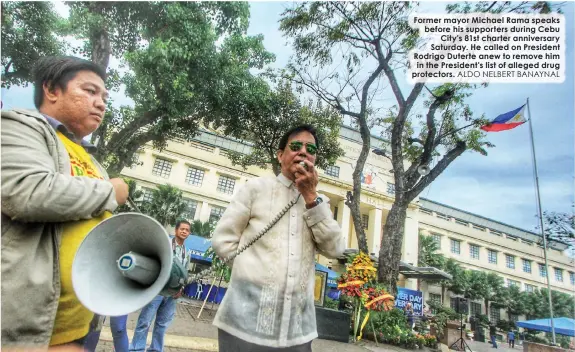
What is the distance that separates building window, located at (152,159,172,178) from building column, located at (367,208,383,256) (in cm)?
1927

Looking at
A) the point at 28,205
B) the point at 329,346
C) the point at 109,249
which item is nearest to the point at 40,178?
the point at 28,205

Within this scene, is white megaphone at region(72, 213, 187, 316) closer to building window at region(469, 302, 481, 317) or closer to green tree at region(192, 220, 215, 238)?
green tree at region(192, 220, 215, 238)

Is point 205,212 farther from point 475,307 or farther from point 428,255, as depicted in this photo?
point 475,307

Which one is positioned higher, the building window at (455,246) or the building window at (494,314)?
the building window at (455,246)

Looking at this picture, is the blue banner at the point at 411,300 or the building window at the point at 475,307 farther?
the building window at the point at 475,307

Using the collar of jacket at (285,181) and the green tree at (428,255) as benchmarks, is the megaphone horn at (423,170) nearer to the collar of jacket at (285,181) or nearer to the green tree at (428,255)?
the collar of jacket at (285,181)

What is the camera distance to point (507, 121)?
10.6 meters

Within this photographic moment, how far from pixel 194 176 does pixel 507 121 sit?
22574 millimetres

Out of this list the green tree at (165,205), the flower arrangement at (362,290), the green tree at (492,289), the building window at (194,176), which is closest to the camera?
the flower arrangement at (362,290)

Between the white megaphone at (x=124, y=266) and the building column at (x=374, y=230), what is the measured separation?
30.0 metres

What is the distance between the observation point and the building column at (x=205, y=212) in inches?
1018

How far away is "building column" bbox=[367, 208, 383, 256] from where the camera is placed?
2942 cm

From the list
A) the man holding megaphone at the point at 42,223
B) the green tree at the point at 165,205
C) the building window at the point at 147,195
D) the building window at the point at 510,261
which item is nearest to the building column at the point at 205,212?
the green tree at the point at 165,205

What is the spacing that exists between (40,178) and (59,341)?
0.60 m
